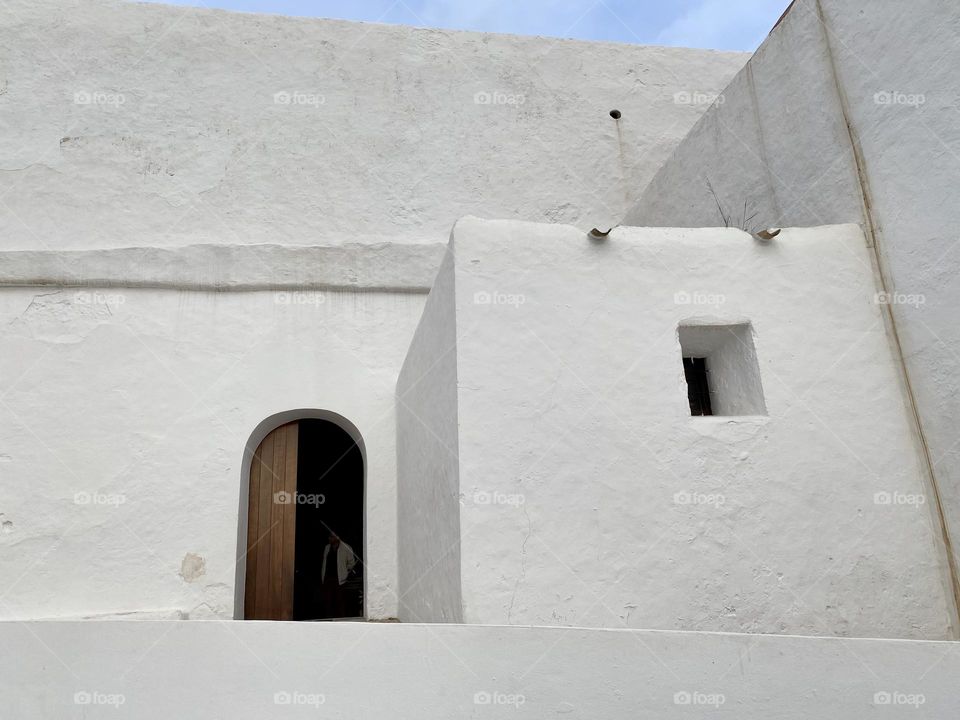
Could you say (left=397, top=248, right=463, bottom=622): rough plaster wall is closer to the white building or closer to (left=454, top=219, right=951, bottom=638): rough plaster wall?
the white building

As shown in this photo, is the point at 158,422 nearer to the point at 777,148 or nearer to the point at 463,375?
the point at 463,375

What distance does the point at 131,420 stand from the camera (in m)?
6.38

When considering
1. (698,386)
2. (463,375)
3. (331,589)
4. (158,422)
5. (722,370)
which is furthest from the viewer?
(331,589)

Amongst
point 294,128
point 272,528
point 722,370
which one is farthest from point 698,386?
point 294,128

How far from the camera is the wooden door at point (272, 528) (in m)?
6.52

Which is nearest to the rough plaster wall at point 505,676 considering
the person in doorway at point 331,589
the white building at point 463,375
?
the white building at point 463,375

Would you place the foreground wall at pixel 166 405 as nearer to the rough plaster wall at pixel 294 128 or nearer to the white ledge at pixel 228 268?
the white ledge at pixel 228 268

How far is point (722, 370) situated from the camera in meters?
5.24

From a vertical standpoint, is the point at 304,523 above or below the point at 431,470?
above

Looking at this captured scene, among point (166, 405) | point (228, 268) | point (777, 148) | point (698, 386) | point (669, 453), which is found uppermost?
point (777, 148)

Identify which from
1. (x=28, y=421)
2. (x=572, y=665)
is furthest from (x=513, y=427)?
(x=28, y=421)

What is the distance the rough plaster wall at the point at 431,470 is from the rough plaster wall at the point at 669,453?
0.17m

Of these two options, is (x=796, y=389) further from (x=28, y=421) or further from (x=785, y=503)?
(x=28, y=421)

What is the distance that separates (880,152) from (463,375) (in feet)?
10.6
